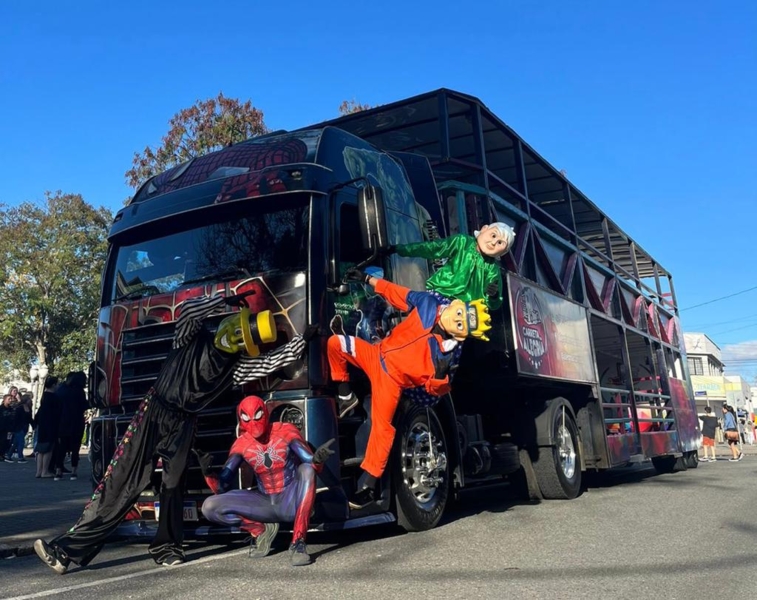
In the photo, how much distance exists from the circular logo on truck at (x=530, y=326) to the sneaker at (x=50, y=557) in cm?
448

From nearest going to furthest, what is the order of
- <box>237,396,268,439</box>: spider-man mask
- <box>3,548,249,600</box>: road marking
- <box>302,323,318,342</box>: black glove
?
1. <box>3,548,249,600</box>: road marking
2. <box>237,396,268,439</box>: spider-man mask
3. <box>302,323,318,342</box>: black glove

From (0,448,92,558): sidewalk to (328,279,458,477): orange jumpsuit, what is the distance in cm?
298

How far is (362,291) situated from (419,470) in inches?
58.8

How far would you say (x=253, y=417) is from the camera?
4.61 m

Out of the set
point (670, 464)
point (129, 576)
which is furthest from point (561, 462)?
point (670, 464)

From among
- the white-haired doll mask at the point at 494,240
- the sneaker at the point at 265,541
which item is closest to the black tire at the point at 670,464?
the white-haired doll mask at the point at 494,240

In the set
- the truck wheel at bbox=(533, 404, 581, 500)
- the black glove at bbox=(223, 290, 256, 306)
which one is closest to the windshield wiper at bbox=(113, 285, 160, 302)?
the black glove at bbox=(223, 290, 256, 306)

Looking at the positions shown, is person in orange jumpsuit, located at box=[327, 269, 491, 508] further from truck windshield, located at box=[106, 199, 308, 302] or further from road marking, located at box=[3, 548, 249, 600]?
road marking, located at box=[3, 548, 249, 600]

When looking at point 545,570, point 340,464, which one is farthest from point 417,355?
point 545,570

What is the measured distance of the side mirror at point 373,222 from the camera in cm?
507

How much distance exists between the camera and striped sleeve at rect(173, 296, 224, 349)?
16.0 feet

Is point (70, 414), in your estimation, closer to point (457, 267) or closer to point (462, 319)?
point (457, 267)

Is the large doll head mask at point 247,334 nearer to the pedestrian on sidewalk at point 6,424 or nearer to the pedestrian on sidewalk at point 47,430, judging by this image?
the pedestrian on sidewalk at point 47,430

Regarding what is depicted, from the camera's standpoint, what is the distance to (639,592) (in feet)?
12.3
